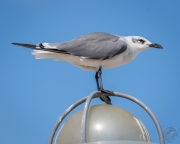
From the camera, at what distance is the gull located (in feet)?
21.7

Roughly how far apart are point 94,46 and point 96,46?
37mm

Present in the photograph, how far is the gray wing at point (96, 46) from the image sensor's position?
6.77m

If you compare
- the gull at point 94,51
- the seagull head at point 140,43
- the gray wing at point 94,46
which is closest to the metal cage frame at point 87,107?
the gull at point 94,51

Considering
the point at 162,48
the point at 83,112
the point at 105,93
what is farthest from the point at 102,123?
the point at 162,48

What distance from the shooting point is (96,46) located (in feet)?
22.9

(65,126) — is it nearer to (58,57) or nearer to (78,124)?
(78,124)

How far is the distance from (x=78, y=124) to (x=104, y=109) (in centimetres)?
33

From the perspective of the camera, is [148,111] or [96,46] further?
[96,46]

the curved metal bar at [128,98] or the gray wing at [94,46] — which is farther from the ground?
the gray wing at [94,46]

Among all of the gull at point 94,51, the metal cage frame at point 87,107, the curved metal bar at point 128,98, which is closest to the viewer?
the curved metal bar at point 128,98

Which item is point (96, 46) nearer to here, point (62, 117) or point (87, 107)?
point (62, 117)

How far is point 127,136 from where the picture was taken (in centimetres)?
430

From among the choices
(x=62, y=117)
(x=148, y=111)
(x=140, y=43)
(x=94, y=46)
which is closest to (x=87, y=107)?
(x=62, y=117)

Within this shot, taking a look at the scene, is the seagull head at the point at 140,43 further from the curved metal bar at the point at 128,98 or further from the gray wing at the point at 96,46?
the curved metal bar at the point at 128,98
